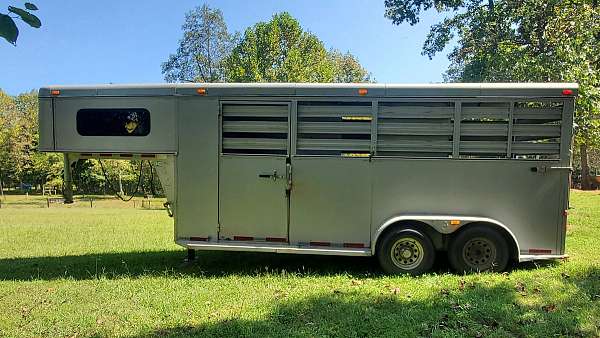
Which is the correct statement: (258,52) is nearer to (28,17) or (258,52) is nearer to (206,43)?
(206,43)

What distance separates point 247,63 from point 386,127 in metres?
29.4

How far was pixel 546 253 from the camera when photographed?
20.4ft

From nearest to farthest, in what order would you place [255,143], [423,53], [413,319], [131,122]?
[413,319] < [255,143] < [131,122] < [423,53]

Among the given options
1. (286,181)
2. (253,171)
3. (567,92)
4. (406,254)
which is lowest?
(406,254)

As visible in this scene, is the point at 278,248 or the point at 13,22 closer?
the point at 13,22

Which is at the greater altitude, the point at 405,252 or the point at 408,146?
the point at 408,146

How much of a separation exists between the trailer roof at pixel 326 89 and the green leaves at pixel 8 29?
4.27m

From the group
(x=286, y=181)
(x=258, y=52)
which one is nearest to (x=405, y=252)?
(x=286, y=181)

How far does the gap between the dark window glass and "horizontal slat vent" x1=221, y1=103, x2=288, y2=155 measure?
119 cm

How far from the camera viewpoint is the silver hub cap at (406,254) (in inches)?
251

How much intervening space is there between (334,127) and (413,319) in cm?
287

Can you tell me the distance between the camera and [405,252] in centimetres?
639

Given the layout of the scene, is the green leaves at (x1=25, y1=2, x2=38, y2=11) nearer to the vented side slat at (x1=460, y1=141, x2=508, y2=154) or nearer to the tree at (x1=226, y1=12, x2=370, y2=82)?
the vented side slat at (x1=460, y1=141, x2=508, y2=154)

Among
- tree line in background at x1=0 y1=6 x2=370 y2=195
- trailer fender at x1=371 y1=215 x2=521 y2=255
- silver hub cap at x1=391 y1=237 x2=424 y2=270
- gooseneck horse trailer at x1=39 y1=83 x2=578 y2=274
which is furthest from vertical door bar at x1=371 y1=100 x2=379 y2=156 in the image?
tree line in background at x1=0 y1=6 x2=370 y2=195
